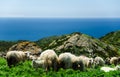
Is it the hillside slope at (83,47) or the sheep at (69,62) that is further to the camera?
the hillside slope at (83,47)

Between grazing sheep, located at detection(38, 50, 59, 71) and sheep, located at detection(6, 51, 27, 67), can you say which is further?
sheep, located at detection(6, 51, 27, 67)

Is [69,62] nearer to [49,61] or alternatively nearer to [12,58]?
[49,61]

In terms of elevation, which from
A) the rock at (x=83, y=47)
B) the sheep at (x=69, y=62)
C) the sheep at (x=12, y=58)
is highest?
the rock at (x=83, y=47)

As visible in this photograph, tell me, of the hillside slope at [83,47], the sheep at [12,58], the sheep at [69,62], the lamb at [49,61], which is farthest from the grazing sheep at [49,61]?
the hillside slope at [83,47]

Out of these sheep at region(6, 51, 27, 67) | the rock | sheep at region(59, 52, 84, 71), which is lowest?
sheep at region(59, 52, 84, 71)

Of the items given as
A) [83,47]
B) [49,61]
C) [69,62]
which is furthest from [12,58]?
[83,47]

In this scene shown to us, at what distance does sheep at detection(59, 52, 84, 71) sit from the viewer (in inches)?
981

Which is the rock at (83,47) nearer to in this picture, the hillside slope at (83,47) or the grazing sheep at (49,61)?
the hillside slope at (83,47)

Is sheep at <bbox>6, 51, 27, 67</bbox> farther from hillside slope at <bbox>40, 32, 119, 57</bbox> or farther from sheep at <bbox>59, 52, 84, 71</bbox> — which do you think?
hillside slope at <bbox>40, 32, 119, 57</bbox>

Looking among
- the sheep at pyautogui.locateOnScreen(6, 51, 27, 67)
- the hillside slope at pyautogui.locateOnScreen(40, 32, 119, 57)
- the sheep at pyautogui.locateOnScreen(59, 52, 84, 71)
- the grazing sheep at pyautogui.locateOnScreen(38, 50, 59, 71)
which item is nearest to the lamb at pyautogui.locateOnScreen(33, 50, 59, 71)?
the grazing sheep at pyautogui.locateOnScreen(38, 50, 59, 71)

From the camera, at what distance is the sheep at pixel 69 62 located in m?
24.9

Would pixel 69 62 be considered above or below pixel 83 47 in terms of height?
below

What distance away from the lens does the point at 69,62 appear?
2508 centimetres

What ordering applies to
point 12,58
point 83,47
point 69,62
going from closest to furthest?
point 69,62 < point 12,58 < point 83,47
